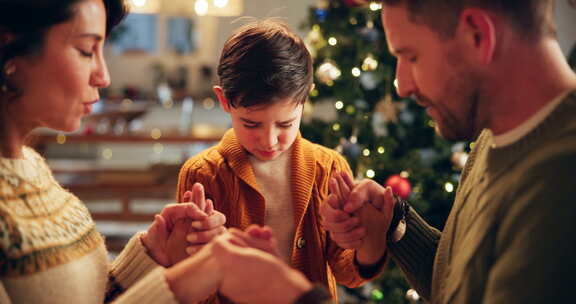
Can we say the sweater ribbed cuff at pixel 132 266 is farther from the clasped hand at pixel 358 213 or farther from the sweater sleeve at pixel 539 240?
the sweater sleeve at pixel 539 240

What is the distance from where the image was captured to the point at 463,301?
3.23 ft

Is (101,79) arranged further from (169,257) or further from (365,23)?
(365,23)

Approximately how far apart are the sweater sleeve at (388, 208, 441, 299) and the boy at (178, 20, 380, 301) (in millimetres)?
186

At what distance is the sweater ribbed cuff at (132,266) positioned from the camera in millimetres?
1283

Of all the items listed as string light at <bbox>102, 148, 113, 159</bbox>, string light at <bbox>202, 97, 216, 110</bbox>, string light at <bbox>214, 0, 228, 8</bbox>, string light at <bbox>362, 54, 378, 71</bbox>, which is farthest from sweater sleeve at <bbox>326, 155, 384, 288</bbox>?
string light at <bbox>102, 148, 113, 159</bbox>

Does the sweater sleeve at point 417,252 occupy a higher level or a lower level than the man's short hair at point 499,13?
lower

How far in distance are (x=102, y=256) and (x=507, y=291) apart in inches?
32.0

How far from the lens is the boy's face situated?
1.47 metres

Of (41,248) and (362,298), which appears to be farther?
(362,298)

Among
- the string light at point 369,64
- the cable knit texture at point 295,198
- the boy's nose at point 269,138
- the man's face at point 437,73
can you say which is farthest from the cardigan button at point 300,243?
the string light at point 369,64

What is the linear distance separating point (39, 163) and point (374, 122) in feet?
7.02

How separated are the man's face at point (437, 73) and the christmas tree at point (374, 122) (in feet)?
5.57

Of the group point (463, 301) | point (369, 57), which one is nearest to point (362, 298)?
point (369, 57)

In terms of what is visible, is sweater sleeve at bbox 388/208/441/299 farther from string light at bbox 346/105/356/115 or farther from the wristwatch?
string light at bbox 346/105/356/115
